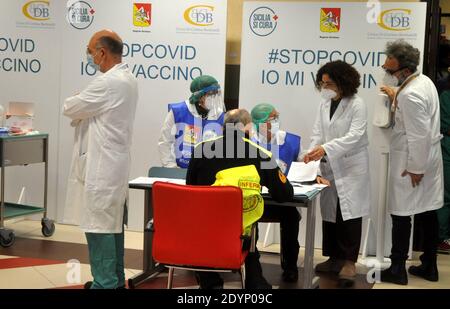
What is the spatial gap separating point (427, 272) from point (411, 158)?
88cm

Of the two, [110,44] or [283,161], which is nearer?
[110,44]

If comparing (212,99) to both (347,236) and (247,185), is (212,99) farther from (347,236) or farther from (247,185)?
(247,185)

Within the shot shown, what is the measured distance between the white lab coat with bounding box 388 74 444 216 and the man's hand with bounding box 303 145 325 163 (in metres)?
0.55

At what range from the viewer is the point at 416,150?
455 cm

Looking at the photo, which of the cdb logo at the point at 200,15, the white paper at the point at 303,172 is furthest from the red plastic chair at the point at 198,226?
the cdb logo at the point at 200,15

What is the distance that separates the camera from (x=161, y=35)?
18.8 feet

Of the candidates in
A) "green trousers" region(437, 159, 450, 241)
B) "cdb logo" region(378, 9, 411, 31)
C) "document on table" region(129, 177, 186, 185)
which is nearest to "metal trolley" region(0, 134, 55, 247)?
"document on table" region(129, 177, 186, 185)

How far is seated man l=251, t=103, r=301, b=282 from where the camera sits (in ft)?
15.4

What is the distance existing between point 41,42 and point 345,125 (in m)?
2.87

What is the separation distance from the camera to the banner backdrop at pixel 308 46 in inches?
207

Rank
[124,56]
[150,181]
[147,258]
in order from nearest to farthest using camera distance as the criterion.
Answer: [150,181] → [147,258] → [124,56]

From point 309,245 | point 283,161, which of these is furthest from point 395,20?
point 309,245

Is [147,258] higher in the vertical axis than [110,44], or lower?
lower

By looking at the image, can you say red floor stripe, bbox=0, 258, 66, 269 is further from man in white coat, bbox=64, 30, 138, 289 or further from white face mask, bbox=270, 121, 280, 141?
white face mask, bbox=270, 121, 280, 141
